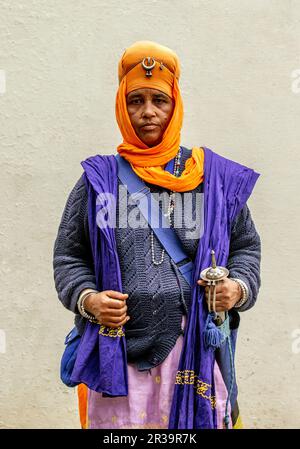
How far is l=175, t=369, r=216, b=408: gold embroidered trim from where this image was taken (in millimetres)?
2180

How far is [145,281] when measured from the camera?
7.29 feet

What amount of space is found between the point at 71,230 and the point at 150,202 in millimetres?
313

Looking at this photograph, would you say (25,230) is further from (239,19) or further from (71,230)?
(239,19)

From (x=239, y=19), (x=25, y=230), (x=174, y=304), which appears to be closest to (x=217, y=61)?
(x=239, y=19)

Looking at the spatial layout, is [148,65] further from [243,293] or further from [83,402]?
[83,402]

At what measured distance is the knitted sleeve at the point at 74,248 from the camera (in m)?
2.30

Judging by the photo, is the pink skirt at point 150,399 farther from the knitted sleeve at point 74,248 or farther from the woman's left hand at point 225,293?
the knitted sleeve at point 74,248

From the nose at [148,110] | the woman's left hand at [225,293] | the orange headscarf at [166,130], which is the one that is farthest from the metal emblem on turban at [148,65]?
the woman's left hand at [225,293]

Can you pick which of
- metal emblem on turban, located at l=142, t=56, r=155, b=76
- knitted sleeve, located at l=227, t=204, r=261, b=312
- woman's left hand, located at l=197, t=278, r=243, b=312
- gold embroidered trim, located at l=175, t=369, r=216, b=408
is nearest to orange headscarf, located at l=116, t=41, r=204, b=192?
metal emblem on turban, located at l=142, t=56, r=155, b=76

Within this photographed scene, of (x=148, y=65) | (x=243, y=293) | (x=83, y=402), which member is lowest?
(x=83, y=402)

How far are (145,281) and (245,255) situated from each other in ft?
1.33

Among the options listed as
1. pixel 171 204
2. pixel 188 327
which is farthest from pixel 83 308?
pixel 171 204

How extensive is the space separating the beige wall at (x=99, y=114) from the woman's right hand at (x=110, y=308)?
1442 mm

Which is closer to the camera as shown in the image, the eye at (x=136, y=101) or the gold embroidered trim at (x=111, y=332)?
the gold embroidered trim at (x=111, y=332)
